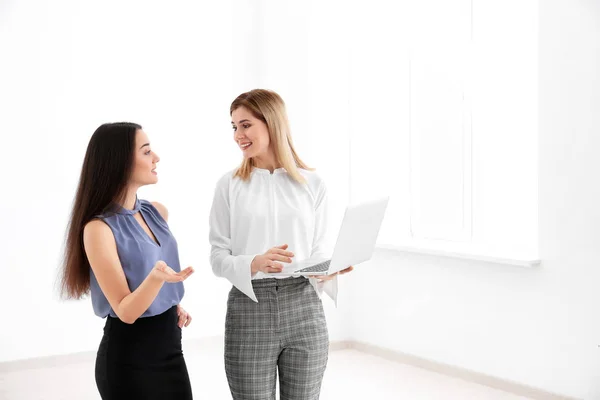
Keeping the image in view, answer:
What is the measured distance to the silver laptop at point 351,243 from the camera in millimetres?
1878

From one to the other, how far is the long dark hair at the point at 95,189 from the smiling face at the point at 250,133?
34 centimetres

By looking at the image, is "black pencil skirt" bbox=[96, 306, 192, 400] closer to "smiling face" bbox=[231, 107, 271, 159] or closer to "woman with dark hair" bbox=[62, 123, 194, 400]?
"woman with dark hair" bbox=[62, 123, 194, 400]

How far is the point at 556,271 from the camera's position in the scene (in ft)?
11.9

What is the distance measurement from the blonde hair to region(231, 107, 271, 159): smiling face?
0.05ft

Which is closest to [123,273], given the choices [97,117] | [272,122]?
[272,122]

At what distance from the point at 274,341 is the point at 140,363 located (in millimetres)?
378

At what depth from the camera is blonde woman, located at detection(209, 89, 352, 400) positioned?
1.98 m

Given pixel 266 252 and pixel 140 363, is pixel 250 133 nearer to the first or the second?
pixel 266 252

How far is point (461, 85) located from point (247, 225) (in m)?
Answer: 2.78

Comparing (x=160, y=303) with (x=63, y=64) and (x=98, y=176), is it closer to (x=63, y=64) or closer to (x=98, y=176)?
(x=98, y=176)

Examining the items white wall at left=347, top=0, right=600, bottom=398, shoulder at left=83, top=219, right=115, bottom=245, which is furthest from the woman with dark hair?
white wall at left=347, top=0, right=600, bottom=398

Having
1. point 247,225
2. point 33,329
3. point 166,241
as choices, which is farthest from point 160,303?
point 33,329

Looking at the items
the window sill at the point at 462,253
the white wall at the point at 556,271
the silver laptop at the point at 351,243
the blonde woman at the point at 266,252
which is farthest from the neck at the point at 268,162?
the window sill at the point at 462,253

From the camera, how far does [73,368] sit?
15.2 feet
